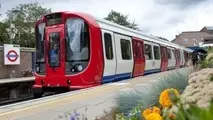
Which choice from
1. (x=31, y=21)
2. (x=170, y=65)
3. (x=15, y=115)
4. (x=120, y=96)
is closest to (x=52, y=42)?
(x=15, y=115)

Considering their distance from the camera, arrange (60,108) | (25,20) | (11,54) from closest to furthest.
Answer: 1. (60,108)
2. (11,54)
3. (25,20)

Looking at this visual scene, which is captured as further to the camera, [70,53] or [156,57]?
[156,57]

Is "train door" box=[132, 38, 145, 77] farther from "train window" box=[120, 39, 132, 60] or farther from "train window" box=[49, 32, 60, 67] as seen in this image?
"train window" box=[49, 32, 60, 67]

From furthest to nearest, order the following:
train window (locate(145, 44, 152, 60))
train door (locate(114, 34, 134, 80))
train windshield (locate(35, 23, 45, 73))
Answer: train window (locate(145, 44, 152, 60))
train door (locate(114, 34, 134, 80))
train windshield (locate(35, 23, 45, 73))

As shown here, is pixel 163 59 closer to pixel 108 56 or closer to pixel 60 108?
pixel 108 56

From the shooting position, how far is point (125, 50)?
15891 mm

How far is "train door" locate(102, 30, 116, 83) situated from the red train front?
0.44 m

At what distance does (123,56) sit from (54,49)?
3.62 m

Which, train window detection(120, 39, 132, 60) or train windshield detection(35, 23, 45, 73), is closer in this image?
train windshield detection(35, 23, 45, 73)

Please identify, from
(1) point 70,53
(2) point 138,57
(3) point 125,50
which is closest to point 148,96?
(1) point 70,53

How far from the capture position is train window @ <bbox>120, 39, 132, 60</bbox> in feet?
50.6

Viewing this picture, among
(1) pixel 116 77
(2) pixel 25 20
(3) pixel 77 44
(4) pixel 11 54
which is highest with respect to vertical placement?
(2) pixel 25 20

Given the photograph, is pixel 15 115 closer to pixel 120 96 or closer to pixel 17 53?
pixel 120 96

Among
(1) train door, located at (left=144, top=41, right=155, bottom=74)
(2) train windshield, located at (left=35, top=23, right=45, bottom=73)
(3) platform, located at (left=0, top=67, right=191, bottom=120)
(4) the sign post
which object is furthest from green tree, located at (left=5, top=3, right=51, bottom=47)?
(3) platform, located at (left=0, top=67, right=191, bottom=120)
